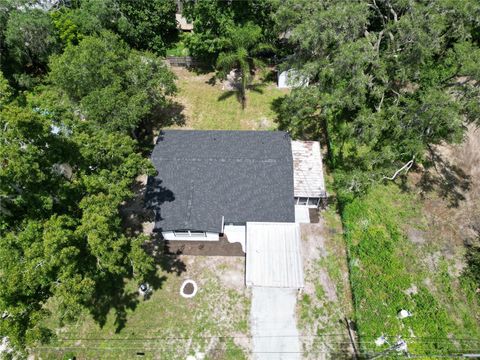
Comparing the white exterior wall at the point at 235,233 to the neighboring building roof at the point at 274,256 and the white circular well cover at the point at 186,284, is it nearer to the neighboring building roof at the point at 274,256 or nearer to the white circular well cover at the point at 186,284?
the neighboring building roof at the point at 274,256

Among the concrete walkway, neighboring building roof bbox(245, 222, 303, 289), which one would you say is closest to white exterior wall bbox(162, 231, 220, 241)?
neighboring building roof bbox(245, 222, 303, 289)

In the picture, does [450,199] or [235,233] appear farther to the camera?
[450,199]

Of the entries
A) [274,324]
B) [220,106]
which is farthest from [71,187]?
[220,106]

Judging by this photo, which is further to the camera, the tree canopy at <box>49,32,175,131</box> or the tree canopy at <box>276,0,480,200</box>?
the tree canopy at <box>49,32,175,131</box>

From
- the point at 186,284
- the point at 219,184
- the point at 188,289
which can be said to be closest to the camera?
the point at 188,289

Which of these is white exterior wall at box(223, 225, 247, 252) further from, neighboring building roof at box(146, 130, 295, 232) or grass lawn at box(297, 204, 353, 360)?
grass lawn at box(297, 204, 353, 360)

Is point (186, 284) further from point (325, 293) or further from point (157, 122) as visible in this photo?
point (157, 122)

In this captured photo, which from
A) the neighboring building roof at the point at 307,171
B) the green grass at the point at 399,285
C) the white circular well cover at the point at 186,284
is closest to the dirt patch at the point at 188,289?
the white circular well cover at the point at 186,284
